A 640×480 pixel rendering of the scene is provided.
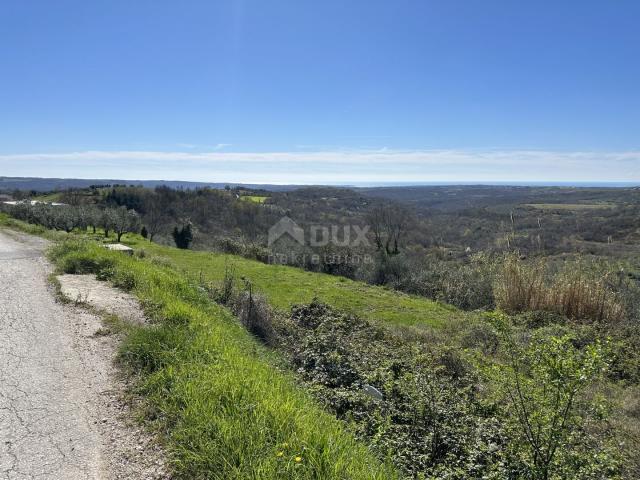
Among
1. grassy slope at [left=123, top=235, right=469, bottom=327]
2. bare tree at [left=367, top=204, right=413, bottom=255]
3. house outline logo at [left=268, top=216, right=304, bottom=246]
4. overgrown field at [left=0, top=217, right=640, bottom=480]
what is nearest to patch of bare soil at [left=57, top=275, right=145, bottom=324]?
overgrown field at [left=0, top=217, right=640, bottom=480]

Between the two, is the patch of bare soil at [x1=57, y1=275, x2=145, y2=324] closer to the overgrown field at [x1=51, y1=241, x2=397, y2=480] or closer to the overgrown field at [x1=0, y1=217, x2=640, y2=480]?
the overgrown field at [x1=0, y1=217, x2=640, y2=480]

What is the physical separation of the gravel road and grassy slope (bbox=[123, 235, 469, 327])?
261 inches

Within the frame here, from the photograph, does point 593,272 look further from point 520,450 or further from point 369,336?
point 520,450

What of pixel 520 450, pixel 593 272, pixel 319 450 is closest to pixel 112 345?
pixel 319 450

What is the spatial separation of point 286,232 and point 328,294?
52.6 feet

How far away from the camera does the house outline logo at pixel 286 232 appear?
28556 mm

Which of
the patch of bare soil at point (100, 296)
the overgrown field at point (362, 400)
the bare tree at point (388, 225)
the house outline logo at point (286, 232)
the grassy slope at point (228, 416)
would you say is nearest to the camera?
the grassy slope at point (228, 416)

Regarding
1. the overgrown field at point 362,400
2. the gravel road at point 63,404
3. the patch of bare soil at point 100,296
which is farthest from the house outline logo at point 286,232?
the gravel road at point 63,404

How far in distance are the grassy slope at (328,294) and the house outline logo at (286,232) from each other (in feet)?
31.0

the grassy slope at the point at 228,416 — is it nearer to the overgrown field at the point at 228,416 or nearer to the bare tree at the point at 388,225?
the overgrown field at the point at 228,416

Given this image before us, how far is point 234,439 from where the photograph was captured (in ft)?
9.21

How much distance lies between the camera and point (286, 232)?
2994 centimetres

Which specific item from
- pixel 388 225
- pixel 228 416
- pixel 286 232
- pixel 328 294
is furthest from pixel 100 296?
pixel 388 225

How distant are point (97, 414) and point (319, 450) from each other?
1.94m
